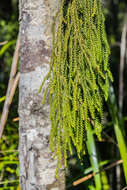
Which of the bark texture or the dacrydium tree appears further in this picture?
the bark texture

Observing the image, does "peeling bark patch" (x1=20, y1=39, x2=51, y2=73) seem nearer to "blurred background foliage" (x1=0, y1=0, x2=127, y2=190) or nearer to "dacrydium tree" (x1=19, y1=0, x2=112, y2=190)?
"dacrydium tree" (x1=19, y1=0, x2=112, y2=190)

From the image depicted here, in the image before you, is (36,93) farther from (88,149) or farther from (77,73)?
(88,149)

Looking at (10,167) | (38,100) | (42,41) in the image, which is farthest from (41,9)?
(10,167)

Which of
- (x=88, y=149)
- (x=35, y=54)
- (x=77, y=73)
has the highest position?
(x=35, y=54)

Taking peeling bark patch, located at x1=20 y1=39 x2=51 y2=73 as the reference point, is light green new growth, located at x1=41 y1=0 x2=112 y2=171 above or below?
below

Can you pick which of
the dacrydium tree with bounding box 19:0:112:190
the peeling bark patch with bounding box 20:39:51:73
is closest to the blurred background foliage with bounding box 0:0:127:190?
the dacrydium tree with bounding box 19:0:112:190

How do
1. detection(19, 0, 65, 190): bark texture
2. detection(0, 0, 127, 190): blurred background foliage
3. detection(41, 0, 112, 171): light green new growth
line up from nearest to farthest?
detection(41, 0, 112, 171): light green new growth < detection(19, 0, 65, 190): bark texture < detection(0, 0, 127, 190): blurred background foliage

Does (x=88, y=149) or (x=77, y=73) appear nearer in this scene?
(x=77, y=73)

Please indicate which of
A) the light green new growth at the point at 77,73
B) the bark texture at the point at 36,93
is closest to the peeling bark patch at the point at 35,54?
the bark texture at the point at 36,93

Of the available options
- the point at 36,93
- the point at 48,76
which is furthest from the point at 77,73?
the point at 36,93

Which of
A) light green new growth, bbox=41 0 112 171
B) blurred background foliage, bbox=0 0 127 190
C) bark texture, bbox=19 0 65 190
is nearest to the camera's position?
light green new growth, bbox=41 0 112 171
